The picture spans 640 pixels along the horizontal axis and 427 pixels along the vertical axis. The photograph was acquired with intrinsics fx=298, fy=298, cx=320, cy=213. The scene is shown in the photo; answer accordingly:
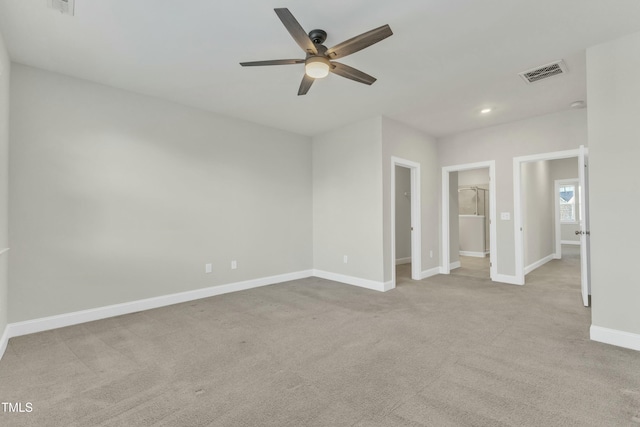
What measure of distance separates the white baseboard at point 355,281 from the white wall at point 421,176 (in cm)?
12

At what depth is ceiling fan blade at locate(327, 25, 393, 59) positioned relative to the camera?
2055 millimetres

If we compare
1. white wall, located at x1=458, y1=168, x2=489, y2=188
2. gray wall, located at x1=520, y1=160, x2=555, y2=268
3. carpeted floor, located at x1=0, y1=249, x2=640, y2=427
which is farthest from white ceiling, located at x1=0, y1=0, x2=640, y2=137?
white wall, located at x1=458, y1=168, x2=489, y2=188

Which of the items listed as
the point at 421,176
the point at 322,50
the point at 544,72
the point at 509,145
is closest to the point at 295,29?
the point at 322,50

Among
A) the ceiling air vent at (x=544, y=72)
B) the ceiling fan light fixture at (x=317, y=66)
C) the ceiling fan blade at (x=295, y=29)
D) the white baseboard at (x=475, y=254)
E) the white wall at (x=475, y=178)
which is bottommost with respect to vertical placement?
the white baseboard at (x=475, y=254)

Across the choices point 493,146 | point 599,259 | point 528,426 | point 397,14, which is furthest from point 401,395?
point 493,146

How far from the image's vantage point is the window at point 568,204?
1042cm

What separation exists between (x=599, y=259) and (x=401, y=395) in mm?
2316

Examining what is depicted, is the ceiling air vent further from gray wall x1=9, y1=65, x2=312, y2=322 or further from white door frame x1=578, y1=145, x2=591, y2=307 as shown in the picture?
gray wall x1=9, y1=65, x2=312, y2=322

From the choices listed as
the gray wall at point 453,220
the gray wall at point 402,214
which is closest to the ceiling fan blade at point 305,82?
the gray wall at point 453,220

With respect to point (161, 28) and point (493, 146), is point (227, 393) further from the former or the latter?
point (493, 146)

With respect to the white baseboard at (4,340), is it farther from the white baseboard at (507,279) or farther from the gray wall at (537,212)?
the gray wall at (537,212)

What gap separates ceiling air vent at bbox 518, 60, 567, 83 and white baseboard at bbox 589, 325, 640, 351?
2.61m

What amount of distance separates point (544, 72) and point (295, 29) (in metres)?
2.90

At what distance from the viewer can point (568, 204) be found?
10625mm
